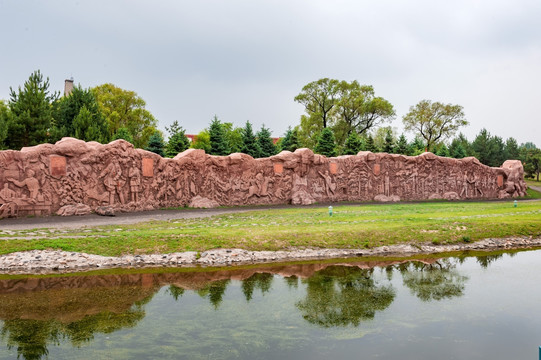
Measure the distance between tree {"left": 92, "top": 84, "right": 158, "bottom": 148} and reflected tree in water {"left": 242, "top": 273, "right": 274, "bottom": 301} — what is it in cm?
4013

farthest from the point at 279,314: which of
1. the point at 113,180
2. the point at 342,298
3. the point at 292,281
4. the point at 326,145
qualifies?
the point at 326,145

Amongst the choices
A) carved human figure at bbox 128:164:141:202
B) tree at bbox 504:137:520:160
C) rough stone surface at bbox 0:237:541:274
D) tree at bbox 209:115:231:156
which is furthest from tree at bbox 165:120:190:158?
tree at bbox 504:137:520:160

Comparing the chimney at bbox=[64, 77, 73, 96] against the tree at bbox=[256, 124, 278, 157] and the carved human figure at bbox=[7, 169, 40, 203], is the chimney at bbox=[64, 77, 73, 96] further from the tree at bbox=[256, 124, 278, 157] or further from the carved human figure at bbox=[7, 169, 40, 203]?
the carved human figure at bbox=[7, 169, 40, 203]

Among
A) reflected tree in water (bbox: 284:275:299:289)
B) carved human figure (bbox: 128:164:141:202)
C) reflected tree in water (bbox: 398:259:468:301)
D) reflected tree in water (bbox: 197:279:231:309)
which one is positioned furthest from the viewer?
carved human figure (bbox: 128:164:141:202)

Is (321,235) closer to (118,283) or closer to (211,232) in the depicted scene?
(211,232)

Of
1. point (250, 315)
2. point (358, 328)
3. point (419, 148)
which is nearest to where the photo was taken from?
point (358, 328)

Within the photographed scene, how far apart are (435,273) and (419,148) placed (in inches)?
1723

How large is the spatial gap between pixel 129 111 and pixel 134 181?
3063 centimetres

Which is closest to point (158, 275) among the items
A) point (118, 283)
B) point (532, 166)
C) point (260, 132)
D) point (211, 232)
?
point (118, 283)

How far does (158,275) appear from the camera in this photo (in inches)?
448

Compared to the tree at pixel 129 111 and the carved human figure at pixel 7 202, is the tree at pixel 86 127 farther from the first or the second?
the tree at pixel 129 111

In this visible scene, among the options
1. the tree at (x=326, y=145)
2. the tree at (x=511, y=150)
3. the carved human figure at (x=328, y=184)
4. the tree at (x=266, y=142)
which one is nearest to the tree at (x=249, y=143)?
the tree at (x=266, y=142)

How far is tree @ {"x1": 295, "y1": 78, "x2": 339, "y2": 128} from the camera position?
55.1 metres

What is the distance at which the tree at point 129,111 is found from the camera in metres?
47.8
